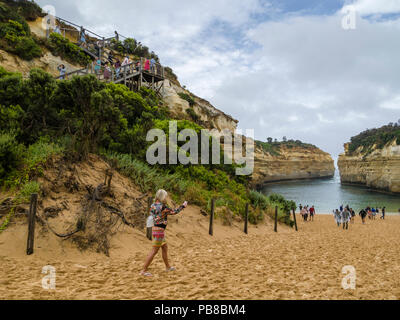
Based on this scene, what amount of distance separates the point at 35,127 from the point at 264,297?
30.3ft

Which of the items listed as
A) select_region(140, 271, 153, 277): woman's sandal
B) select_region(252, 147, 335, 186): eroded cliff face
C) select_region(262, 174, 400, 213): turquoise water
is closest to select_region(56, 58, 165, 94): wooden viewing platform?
select_region(140, 271, 153, 277): woman's sandal

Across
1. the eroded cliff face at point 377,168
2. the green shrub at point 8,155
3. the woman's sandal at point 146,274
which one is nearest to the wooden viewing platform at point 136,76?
the green shrub at point 8,155

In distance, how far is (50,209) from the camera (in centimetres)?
649

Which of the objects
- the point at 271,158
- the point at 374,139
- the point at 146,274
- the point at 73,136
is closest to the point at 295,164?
Answer: the point at 271,158

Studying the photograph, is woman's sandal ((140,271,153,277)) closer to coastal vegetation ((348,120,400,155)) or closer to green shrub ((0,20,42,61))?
green shrub ((0,20,42,61))

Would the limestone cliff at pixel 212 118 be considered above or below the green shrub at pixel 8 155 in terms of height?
above

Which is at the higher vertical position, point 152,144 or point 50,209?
point 152,144

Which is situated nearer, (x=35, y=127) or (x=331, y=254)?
(x=331, y=254)

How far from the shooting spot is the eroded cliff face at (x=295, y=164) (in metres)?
80.3

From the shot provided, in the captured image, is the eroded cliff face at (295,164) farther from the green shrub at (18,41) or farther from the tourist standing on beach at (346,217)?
the green shrub at (18,41)

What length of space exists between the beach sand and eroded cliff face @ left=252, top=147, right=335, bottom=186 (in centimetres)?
6412

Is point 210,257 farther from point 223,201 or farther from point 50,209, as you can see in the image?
point 223,201

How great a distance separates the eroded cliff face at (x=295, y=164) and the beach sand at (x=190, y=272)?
2524 inches
